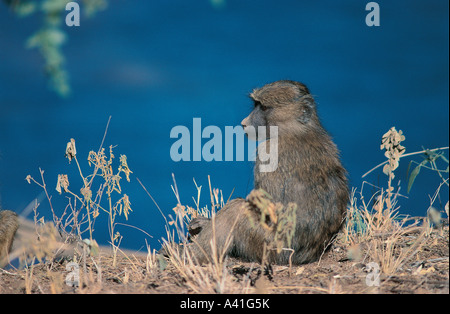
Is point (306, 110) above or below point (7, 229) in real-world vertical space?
above

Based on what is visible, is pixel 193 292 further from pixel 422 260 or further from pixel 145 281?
pixel 422 260

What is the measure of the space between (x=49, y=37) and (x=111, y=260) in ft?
12.5

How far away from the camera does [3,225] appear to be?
624 centimetres

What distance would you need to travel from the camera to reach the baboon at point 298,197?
5.04 metres

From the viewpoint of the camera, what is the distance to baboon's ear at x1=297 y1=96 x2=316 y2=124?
5.64 metres

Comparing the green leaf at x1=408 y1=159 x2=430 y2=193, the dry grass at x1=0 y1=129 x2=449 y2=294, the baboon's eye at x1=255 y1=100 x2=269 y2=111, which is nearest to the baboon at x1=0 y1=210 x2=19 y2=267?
the dry grass at x1=0 y1=129 x2=449 y2=294

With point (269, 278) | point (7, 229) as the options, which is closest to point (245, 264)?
point (269, 278)

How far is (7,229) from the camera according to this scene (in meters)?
6.24

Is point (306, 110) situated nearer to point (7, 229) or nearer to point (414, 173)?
point (414, 173)

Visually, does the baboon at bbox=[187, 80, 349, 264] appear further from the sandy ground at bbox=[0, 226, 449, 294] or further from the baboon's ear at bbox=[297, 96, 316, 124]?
the sandy ground at bbox=[0, 226, 449, 294]

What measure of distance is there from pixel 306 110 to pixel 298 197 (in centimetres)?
117

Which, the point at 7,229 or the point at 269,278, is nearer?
the point at 269,278
